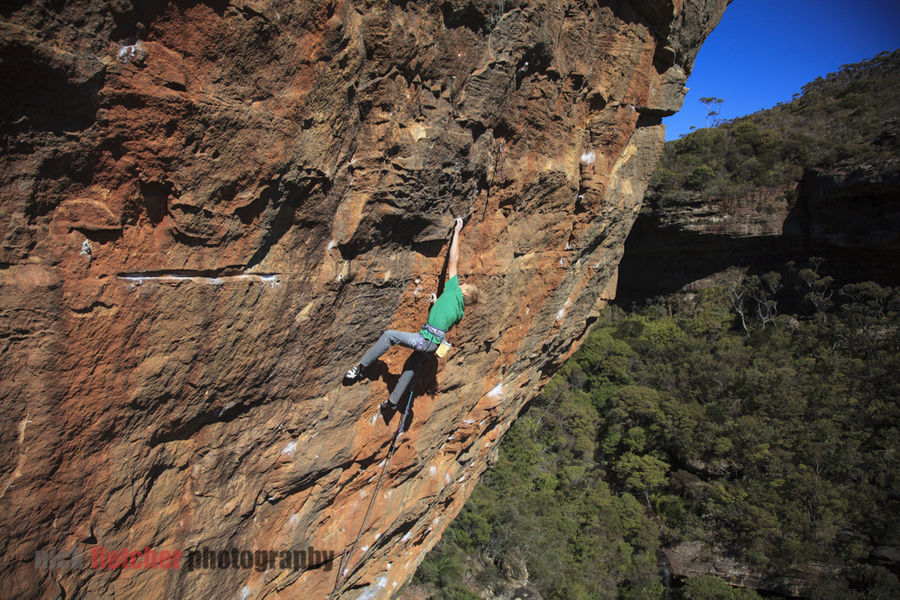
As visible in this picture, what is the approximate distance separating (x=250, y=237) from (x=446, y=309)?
1.47m

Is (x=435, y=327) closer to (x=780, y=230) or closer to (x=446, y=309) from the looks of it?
(x=446, y=309)

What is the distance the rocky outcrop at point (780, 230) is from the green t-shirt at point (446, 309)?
2264 centimetres

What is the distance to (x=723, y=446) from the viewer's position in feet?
53.2

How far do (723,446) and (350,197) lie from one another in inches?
695

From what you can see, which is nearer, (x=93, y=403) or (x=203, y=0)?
(x=203, y=0)

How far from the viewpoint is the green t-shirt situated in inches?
131

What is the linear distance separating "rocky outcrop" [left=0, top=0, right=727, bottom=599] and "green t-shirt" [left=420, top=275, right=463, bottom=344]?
0.58ft

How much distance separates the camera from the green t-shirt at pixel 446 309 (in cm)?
333

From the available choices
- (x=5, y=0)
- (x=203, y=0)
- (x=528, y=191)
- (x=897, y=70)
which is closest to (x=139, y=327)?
(x=5, y=0)

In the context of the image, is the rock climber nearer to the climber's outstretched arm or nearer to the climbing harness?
the climber's outstretched arm

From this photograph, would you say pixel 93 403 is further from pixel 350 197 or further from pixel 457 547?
pixel 457 547

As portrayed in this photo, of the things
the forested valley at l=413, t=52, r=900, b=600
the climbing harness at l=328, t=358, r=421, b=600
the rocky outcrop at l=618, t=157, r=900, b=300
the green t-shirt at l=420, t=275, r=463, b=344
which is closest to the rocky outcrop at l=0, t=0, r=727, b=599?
the climbing harness at l=328, t=358, r=421, b=600

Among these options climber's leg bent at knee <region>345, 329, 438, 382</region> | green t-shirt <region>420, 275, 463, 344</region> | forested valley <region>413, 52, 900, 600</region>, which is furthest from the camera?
forested valley <region>413, 52, 900, 600</region>

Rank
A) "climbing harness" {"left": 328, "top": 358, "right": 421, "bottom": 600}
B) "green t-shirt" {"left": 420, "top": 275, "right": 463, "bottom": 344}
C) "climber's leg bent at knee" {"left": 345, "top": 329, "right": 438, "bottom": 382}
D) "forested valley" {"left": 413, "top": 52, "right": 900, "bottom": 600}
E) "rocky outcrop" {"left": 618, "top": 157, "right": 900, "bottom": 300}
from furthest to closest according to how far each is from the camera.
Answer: "rocky outcrop" {"left": 618, "top": 157, "right": 900, "bottom": 300} → "forested valley" {"left": 413, "top": 52, "right": 900, "bottom": 600} → "climbing harness" {"left": 328, "top": 358, "right": 421, "bottom": 600} → "green t-shirt" {"left": 420, "top": 275, "right": 463, "bottom": 344} → "climber's leg bent at knee" {"left": 345, "top": 329, "right": 438, "bottom": 382}
